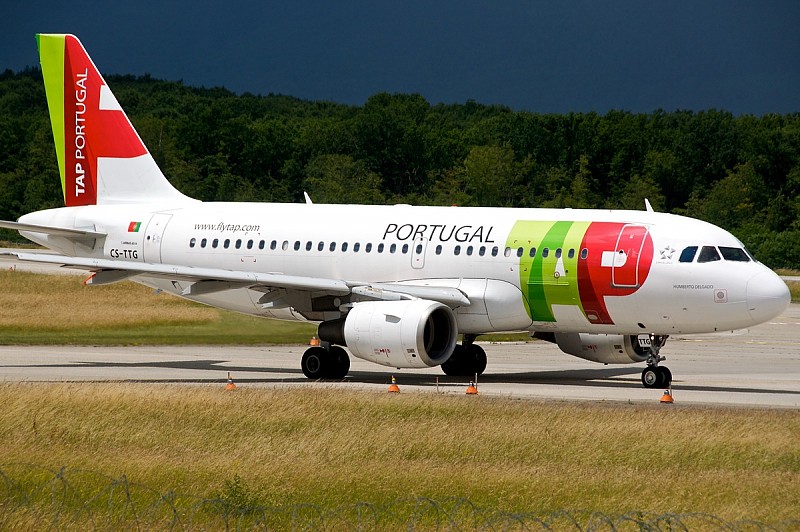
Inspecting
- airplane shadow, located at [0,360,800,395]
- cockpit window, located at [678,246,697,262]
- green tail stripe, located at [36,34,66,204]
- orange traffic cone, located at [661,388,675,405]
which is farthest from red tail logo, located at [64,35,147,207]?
orange traffic cone, located at [661,388,675,405]

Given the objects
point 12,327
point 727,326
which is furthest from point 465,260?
point 12,327

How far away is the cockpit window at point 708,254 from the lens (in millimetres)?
27925

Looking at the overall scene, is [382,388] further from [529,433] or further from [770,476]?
[770,476]

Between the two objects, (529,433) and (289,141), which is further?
(289,141)

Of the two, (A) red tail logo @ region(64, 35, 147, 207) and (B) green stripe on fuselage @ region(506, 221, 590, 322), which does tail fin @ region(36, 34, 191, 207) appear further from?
(B) green stripe on fuselage @ region(506, 221, 590, 322)

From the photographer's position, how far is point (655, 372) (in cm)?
2916

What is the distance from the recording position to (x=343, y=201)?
87.4 m

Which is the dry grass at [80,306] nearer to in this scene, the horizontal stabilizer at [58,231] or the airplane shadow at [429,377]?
the horizontal stabilizer at [58,231]

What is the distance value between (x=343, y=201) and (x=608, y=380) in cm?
5666

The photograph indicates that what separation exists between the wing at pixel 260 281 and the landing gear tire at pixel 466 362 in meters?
2.73

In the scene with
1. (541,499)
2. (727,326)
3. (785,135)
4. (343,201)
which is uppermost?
(785,135)

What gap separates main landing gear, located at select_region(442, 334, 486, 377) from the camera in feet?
106

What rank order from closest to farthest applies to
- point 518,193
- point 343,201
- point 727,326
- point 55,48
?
1. point 727,326
2. point 55,48
3. point 343,201
4. point 518,193

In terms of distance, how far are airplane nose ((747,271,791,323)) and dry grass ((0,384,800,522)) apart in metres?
4.22
